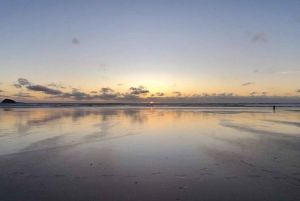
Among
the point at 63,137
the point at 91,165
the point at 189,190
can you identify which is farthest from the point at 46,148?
the point at 189,190

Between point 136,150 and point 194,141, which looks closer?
point 136,150

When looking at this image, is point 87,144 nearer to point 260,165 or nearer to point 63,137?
point 63,137

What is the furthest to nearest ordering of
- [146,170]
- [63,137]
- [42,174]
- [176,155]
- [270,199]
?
1. [63,137]
2. [176,155]
3. [146,170]
4. [42,174]
5. [270,199]

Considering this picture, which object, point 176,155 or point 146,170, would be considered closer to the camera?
point 146,170

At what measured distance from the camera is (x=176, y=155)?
841 centimetres

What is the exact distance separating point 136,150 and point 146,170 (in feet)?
8.45

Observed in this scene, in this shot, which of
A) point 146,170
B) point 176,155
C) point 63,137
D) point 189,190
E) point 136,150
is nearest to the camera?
point 189,190

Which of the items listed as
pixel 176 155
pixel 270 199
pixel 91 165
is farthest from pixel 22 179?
pixel 270 199

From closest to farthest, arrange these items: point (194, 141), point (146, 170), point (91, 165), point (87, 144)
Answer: point (146, 170)
point (91, 165)
point (87, 144)
point (194, 141)

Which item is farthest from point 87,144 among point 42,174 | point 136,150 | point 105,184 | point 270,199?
point 270,199

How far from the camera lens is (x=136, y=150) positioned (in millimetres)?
9203

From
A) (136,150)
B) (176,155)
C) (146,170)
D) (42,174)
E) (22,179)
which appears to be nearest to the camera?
(22,179)

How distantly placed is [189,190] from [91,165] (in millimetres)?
3522

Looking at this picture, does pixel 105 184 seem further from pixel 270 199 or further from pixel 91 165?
pixel 270 199
